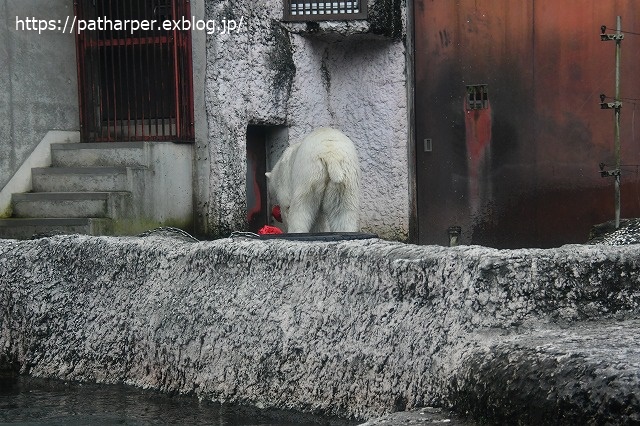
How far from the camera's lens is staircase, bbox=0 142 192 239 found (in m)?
7.91

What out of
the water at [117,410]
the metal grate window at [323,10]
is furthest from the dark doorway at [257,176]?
the water at [117,410]

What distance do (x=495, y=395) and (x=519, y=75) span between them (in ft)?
20.1

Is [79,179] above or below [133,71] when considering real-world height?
below

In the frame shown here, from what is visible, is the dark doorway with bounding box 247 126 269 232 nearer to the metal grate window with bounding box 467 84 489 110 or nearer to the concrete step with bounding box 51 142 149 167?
the concrete step with bounding box 51 142 149 167

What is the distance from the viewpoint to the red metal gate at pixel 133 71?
8.50 metres

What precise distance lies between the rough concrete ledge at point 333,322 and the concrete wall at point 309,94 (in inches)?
117

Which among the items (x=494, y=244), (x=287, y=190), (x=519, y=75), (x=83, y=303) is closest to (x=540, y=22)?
(x=519, y=75)

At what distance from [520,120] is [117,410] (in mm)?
5213

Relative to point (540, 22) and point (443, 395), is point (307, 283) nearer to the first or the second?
point (443, 395)

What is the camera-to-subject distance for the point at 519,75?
8.88 metres

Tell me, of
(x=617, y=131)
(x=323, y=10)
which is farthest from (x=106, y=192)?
(x=617, y=131)

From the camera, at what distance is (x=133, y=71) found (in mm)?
8602

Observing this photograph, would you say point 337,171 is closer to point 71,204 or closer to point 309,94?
point 71,204

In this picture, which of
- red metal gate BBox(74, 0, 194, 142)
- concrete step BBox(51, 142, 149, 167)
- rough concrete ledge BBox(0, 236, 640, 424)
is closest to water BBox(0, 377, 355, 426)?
rough concrete ledge BBox(0, 236, 640, 424)
